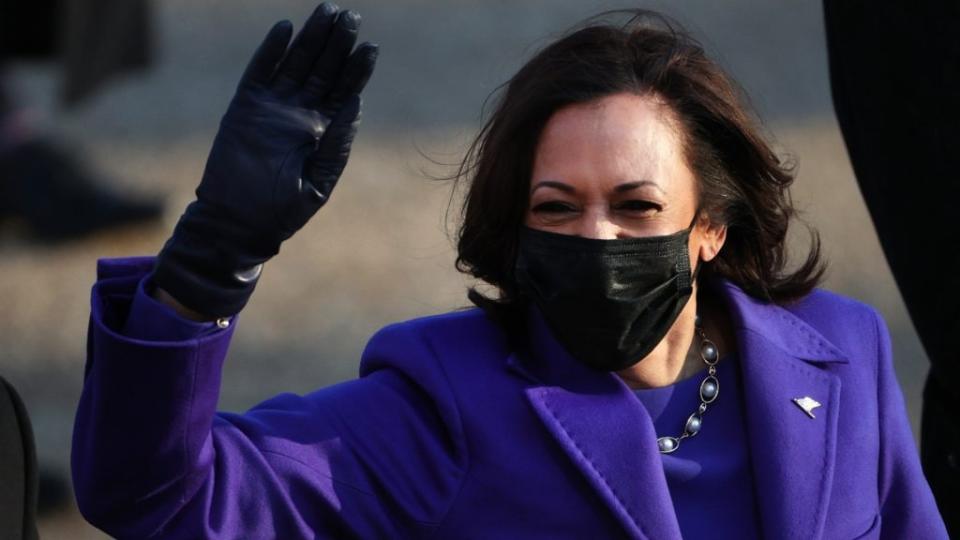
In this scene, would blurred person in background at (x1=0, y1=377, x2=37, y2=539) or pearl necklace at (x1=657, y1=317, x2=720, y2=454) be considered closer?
blurred person in background at (x1=0, y1=377, x2=37, y2=539)

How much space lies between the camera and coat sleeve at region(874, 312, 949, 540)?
264cm

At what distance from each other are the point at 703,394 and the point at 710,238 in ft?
0.69

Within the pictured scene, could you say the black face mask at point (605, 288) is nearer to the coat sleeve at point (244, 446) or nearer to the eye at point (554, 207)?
the eye at point (554, 207)

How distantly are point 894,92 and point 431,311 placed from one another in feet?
10.2

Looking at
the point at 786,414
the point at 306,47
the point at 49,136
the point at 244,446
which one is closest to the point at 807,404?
the point at 786,414

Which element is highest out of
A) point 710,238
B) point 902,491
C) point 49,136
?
point 710,238

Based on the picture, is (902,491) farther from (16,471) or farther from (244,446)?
(16,471)

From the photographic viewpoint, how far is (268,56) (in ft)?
7.16

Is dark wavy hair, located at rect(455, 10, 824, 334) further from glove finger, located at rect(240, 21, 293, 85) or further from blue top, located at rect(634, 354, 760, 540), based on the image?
glove finger, located at rect(240, 21, 293, 85)

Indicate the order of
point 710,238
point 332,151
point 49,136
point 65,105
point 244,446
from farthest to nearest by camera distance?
point 49,136, point 65,105, point 710,238, point 244,446, point 332,151

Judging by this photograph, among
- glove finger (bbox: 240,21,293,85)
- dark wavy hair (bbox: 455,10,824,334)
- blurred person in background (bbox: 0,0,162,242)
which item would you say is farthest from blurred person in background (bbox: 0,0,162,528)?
glove finger (bbox: 240,21,293,85)

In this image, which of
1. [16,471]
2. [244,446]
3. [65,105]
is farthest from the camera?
[65,105]

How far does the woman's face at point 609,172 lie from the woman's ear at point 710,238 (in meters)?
0.09

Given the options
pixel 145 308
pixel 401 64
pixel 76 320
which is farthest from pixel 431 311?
pixel 145 308
